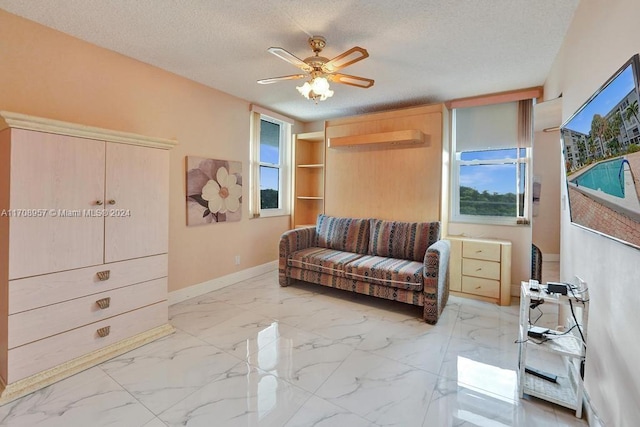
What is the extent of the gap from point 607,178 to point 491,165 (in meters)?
2.79

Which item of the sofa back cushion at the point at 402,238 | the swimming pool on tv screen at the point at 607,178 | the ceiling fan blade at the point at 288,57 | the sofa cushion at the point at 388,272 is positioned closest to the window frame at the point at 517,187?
the sofa back cushion at the point at 402,238

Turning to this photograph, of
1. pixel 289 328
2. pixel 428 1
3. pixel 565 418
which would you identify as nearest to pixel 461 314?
pixel 565 418

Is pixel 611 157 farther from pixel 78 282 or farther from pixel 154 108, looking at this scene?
pixel 154 108

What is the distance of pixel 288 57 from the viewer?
2127 millimetres

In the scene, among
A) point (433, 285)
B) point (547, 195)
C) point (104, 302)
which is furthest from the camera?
point (433, 285)

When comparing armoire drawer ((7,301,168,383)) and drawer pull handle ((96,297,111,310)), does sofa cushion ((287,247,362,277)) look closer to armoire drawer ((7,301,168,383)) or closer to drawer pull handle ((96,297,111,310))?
armoire drawer ((7,301,168,383))

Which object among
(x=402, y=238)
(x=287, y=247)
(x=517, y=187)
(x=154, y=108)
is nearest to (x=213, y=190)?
(x=154, y=108)

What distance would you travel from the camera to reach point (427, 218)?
3613 millimetres

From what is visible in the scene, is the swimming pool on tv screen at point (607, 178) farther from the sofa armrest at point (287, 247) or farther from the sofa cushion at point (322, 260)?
the sofa armrest at point (287, 247)

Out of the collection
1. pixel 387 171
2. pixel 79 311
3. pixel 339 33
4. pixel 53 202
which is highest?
pixel 339 33

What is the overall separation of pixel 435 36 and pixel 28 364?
364cm

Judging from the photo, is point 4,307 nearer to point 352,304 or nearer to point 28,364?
point 28,364

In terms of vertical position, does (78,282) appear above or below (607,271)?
below

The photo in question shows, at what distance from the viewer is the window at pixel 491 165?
3432 millimetres
